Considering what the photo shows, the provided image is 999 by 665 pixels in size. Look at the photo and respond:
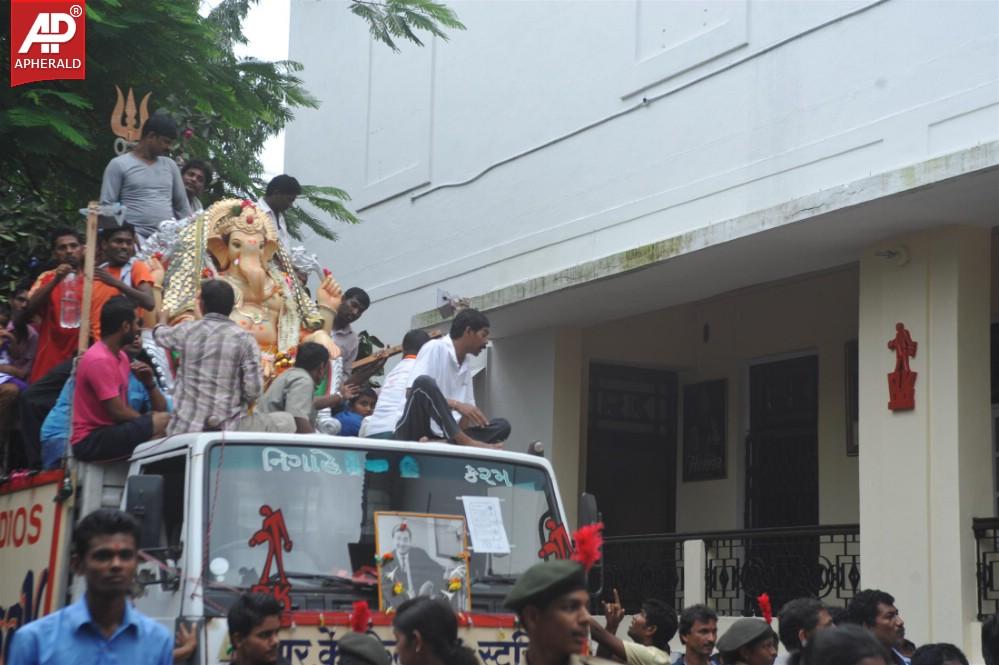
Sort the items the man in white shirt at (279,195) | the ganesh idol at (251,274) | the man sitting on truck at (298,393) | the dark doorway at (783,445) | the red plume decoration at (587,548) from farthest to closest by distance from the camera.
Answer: the dark doorway at (783,445)
the man in white shirt at (279,195)
the ganesh idol at (251,274)
the man sitting on truck at (298,393)
the red plume decoration at (587,548)

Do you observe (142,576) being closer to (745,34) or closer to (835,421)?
(745,34)

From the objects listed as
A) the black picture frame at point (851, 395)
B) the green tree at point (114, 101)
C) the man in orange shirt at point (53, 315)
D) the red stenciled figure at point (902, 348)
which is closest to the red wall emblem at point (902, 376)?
the red stenciled figure at point (902, 348)

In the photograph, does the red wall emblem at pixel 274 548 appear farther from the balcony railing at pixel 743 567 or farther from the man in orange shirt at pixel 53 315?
the balcony railing at pixel 743 567

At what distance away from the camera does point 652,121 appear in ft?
46.8

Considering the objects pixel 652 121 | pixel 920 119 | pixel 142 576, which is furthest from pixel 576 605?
pixel 652 121

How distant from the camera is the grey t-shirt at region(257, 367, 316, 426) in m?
8.23

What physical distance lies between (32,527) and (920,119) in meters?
7.07

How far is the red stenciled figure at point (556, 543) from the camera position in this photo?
25.0ft

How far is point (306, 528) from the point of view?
277 inches

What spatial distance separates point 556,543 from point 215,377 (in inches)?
77.4

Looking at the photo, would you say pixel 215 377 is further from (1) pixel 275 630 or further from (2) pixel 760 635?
(2) pixel 760 635

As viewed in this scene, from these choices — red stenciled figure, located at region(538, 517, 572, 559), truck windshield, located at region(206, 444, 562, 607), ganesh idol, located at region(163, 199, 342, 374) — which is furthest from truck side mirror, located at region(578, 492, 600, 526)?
ganesh idol, located at region(163, 199, 342, 374)

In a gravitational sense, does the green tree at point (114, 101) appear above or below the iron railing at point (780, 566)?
above

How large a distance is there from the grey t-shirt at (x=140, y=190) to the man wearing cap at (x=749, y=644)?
17.3 ft
